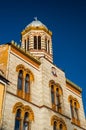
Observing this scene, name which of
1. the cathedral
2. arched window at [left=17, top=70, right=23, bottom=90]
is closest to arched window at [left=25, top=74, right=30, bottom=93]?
the cathedral

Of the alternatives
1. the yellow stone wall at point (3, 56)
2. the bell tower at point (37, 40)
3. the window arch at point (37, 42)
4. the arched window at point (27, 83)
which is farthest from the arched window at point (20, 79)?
the window arch at point (37, 42)

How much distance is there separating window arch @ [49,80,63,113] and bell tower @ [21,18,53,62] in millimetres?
8488

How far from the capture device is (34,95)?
69.3 ft

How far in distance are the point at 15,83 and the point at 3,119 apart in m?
3.81

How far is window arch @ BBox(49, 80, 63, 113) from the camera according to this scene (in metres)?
22.4

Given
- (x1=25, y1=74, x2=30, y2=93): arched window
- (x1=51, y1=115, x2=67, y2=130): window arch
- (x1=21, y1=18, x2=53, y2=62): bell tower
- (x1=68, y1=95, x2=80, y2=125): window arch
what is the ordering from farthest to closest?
(x1=21, y1=18, x2=53, y2=62): bell tower
(x1=68, y1=95, x2=80, y2=125): window arch
(x1=25, y1=74, x2=30, y2=93): arched window
(x1=51, y1=115, x2=67, y2=130): window arch

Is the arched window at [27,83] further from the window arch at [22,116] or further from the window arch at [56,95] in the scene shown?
the window arch at [56,95]

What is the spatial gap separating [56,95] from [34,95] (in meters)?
3.22

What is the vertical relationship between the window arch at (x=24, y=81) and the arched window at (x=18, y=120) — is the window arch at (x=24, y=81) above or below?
above

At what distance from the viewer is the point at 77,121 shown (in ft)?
83.6

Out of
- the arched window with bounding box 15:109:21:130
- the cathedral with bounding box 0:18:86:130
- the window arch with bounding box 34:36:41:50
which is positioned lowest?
the arched window with bounding box 15:109:21:130

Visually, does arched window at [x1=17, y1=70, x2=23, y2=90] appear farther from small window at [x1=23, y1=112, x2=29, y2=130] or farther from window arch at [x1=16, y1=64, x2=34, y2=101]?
small window at [x1=23, y1=112, x2=29, y2=130]

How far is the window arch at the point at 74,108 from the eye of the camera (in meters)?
25.3

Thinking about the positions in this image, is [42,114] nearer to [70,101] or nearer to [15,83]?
[15,83]
